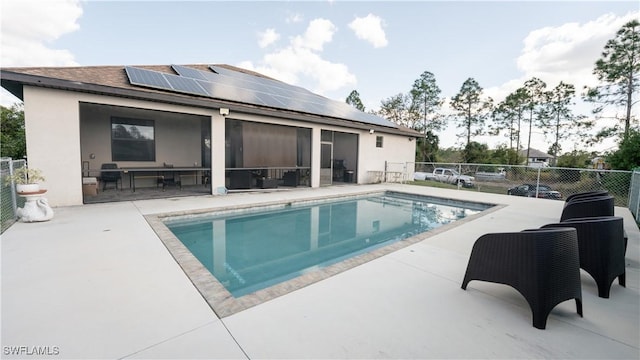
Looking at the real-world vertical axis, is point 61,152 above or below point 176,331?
above

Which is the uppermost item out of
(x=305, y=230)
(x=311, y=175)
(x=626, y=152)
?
(x=626, y=152)

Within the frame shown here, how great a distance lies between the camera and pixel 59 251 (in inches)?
132

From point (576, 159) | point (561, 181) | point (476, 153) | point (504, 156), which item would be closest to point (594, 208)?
point (561, 181)

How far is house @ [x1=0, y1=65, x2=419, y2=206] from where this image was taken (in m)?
5.78

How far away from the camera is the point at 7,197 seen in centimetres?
482

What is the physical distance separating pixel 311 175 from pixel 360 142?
3.37 m

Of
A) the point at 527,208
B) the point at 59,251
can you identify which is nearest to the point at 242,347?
the point at 59,251

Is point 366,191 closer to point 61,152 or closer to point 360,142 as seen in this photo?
point 360,142

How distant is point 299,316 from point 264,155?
8247mm

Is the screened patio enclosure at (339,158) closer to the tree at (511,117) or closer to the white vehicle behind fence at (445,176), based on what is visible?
the white vehicle behind fence at (445,176)

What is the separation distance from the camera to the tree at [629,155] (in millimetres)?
9727

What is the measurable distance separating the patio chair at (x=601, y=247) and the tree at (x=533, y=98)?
91.7 ft

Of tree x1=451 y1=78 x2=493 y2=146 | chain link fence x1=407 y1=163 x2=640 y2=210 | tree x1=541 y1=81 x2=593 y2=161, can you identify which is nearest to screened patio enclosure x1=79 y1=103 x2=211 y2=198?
chain link fence x1=407 y1=163 x2=640 y2=210

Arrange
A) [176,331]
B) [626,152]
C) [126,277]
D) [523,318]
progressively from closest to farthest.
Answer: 1. [176,331]
2. [523,318]
3. [126,277]
4. [626,152]
